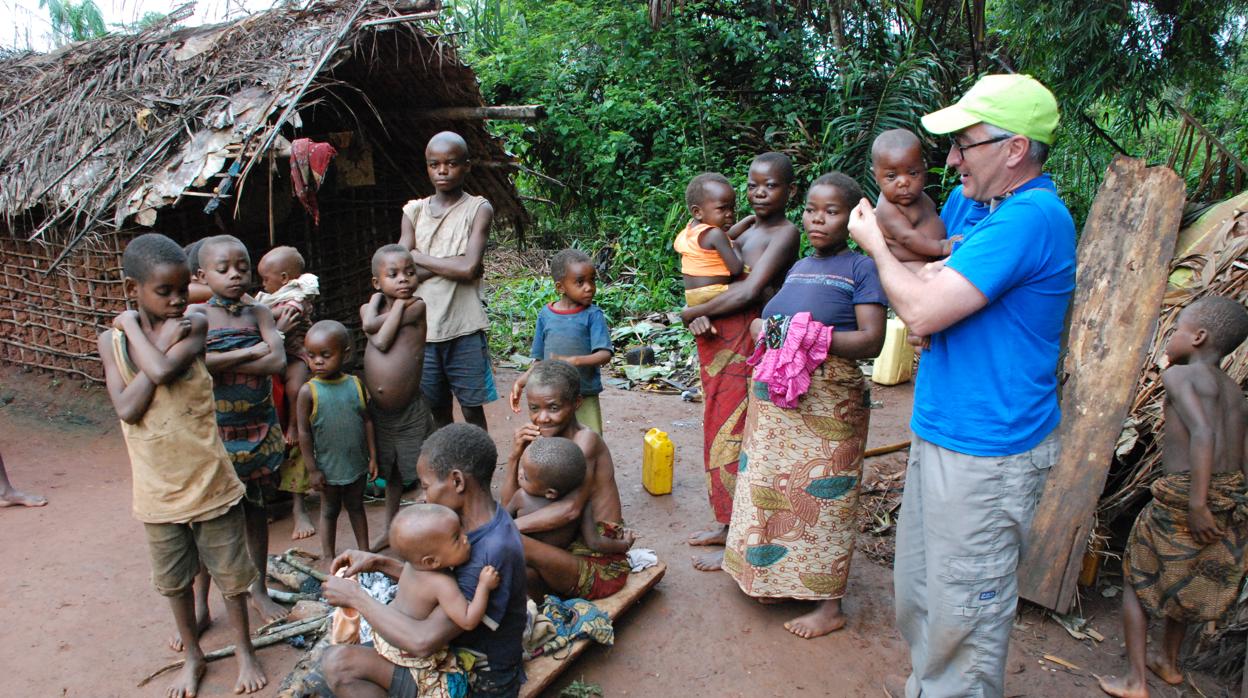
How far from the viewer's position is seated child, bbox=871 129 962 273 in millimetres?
2789

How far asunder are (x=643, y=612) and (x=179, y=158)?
367cm

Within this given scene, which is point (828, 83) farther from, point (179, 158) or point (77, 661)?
point (77, 661)

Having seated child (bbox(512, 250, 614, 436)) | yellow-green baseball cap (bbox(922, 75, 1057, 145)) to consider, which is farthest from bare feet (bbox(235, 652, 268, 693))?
yellow-green baseball cap (bbox(922, 75, 1057, 145))

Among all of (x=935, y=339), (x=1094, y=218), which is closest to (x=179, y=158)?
(x=935, y=339)

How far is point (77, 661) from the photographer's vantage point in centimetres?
311

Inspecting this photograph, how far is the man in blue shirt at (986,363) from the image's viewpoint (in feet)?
6.97

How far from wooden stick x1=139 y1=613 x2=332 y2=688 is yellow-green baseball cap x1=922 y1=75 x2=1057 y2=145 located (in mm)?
2848

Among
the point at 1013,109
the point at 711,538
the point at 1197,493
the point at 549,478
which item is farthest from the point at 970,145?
the point at 711,538

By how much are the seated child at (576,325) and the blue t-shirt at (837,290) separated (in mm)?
1195

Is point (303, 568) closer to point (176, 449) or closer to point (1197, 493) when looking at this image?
point (176, 449)

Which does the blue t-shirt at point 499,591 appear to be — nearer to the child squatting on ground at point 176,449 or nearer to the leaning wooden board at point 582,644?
the leaning wooden board at point 582,644

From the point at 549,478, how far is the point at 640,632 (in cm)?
83

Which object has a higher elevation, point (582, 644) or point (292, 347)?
point (292, 347)

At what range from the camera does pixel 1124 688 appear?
3.01m
